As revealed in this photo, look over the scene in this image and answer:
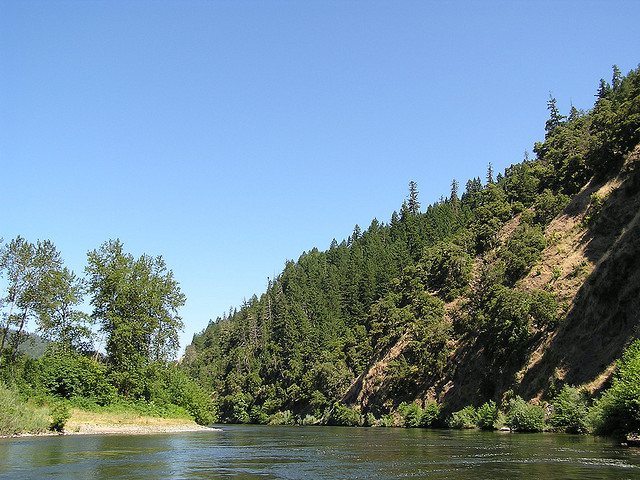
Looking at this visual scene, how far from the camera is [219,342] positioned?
18725cm

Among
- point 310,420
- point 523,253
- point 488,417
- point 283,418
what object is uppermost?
point 523,253

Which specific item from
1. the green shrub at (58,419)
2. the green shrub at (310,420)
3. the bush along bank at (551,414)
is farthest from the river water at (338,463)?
the green shrub at (310,420)

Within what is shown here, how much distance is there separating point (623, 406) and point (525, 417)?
68.6 feet

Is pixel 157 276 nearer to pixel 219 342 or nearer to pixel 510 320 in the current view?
pixel 510 320

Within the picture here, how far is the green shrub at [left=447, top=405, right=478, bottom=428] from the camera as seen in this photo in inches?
2350

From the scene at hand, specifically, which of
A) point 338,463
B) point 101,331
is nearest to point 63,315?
point 101,331

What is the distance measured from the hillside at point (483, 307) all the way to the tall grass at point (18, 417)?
4569cm

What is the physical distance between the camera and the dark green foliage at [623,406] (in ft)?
89.6

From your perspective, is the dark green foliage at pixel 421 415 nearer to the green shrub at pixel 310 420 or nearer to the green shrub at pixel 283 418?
the green shrub at pixel 310 420

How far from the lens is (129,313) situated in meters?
63.0

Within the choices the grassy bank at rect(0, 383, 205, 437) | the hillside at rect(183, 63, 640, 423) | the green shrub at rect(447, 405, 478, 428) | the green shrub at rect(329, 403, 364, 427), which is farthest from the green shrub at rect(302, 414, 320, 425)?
the green shrub at rect(447, 405, 478, 428)

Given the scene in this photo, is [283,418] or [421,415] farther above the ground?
[421,415]

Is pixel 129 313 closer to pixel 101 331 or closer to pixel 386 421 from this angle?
pixel 101 331

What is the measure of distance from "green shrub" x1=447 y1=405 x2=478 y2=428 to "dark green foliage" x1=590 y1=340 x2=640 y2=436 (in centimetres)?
2879
